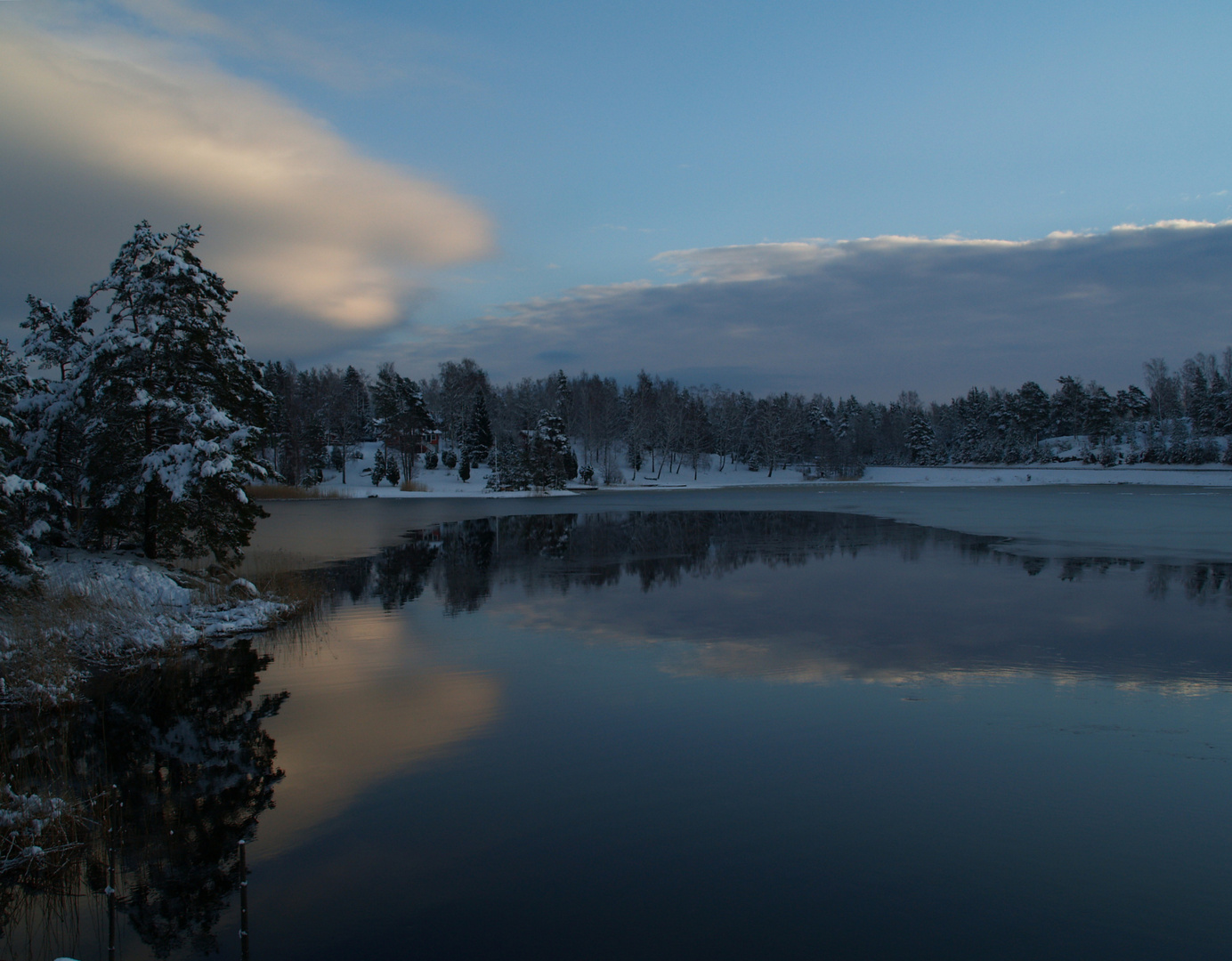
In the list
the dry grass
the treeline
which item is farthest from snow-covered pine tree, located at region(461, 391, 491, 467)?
the dry grass

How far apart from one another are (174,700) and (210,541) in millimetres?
6792

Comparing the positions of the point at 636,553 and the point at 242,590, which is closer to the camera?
the point at 242,590

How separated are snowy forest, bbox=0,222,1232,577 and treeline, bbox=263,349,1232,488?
1.15ft

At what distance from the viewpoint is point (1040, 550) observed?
26547 mm

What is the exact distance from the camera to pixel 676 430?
103 metres

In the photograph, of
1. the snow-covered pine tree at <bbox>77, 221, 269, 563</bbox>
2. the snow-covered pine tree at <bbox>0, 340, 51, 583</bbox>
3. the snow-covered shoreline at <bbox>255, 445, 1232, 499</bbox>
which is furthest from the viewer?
the snow-covered shoreline at <bbox>255, 445, 1232, 499</bbox>

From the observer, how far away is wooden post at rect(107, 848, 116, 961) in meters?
5.17

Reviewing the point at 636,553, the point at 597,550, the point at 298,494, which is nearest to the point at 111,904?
the point at 636,553

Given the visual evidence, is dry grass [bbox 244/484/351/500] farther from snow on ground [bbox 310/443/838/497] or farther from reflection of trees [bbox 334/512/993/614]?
reflection of trees [bbox 334/512/993/614]

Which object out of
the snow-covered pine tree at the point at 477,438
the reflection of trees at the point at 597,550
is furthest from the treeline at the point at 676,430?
the reflection of trees at the point at 597,550

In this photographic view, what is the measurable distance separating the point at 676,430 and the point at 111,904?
98694 millimetres

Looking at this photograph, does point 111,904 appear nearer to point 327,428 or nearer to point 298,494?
point 298,494

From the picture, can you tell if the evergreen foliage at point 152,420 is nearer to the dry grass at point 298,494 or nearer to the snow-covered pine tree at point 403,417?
the dry grass at point 298,494

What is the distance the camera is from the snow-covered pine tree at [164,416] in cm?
1598
